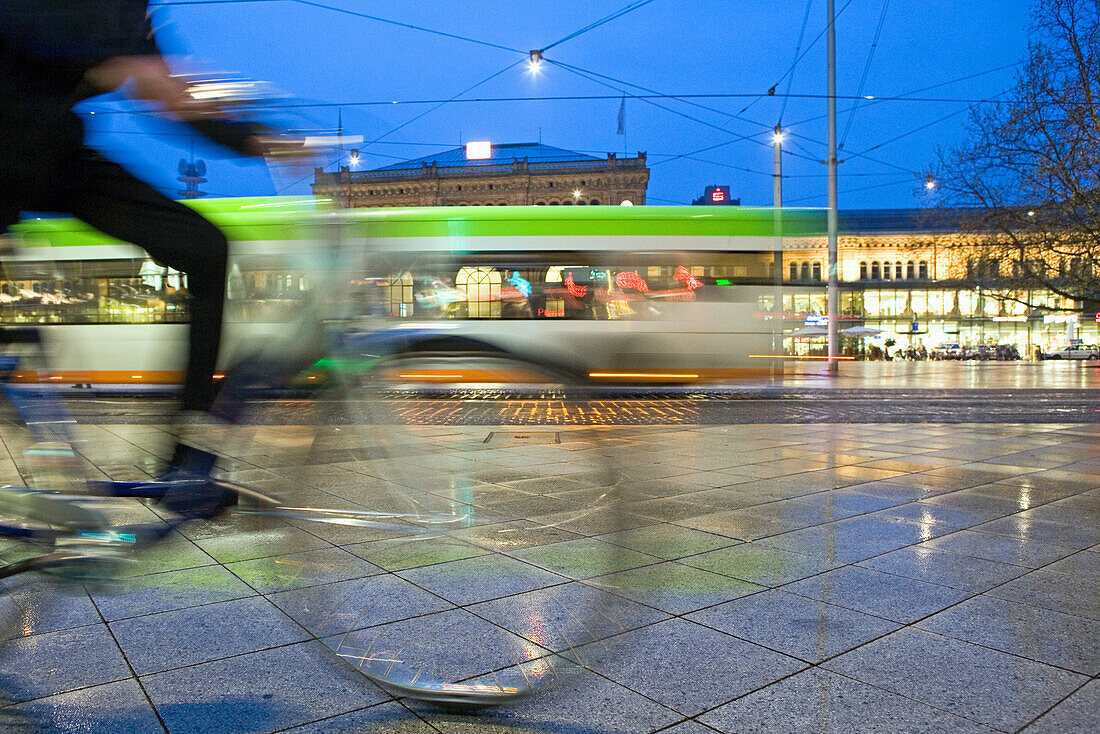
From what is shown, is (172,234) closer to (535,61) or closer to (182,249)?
(182,249)

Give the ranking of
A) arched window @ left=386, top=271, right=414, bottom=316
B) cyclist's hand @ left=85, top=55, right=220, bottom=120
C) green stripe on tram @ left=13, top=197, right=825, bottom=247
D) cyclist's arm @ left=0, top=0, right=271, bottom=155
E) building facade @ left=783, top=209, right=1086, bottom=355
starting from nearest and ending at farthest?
cyclist's arm @ left=0, top=0, right=271, bottom=155, cyclist's hand @ left=85, top=55, right=220, bottom=120, arched window @ left=386, top=271, right=414, bottom=316, green stripe on tram @ left=13, top=197, right=825, bottom=247, building facade @ left=783, top=209, right=1086, bottom=355

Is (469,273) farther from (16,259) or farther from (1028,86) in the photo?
(1028,86)

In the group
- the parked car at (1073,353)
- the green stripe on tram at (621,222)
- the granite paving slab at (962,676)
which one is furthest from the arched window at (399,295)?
the parked car at (1073,353)

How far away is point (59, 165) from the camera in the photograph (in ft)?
6.19

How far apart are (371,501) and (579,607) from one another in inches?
37.1

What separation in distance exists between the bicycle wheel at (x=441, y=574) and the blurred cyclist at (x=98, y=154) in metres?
0.43

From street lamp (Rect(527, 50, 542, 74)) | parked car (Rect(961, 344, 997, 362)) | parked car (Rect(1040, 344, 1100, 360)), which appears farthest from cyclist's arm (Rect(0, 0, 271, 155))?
parked car (Rect(961, 344, 997, 362))

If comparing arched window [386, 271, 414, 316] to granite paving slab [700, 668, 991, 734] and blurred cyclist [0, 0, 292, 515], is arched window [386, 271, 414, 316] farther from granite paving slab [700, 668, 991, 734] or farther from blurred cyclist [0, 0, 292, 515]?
granite paving slab [700, 668, 991, 734]

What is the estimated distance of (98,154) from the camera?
6.44 feet

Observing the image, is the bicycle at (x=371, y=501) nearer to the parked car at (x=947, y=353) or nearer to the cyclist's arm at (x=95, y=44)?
the cyclist's arm at (x=95, y=44)

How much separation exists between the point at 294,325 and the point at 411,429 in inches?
20.6

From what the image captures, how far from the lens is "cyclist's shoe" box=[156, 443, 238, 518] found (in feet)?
6.98

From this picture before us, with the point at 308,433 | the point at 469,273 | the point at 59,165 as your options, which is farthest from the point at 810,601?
the point at 469,273

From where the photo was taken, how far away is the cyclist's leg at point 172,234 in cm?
199
